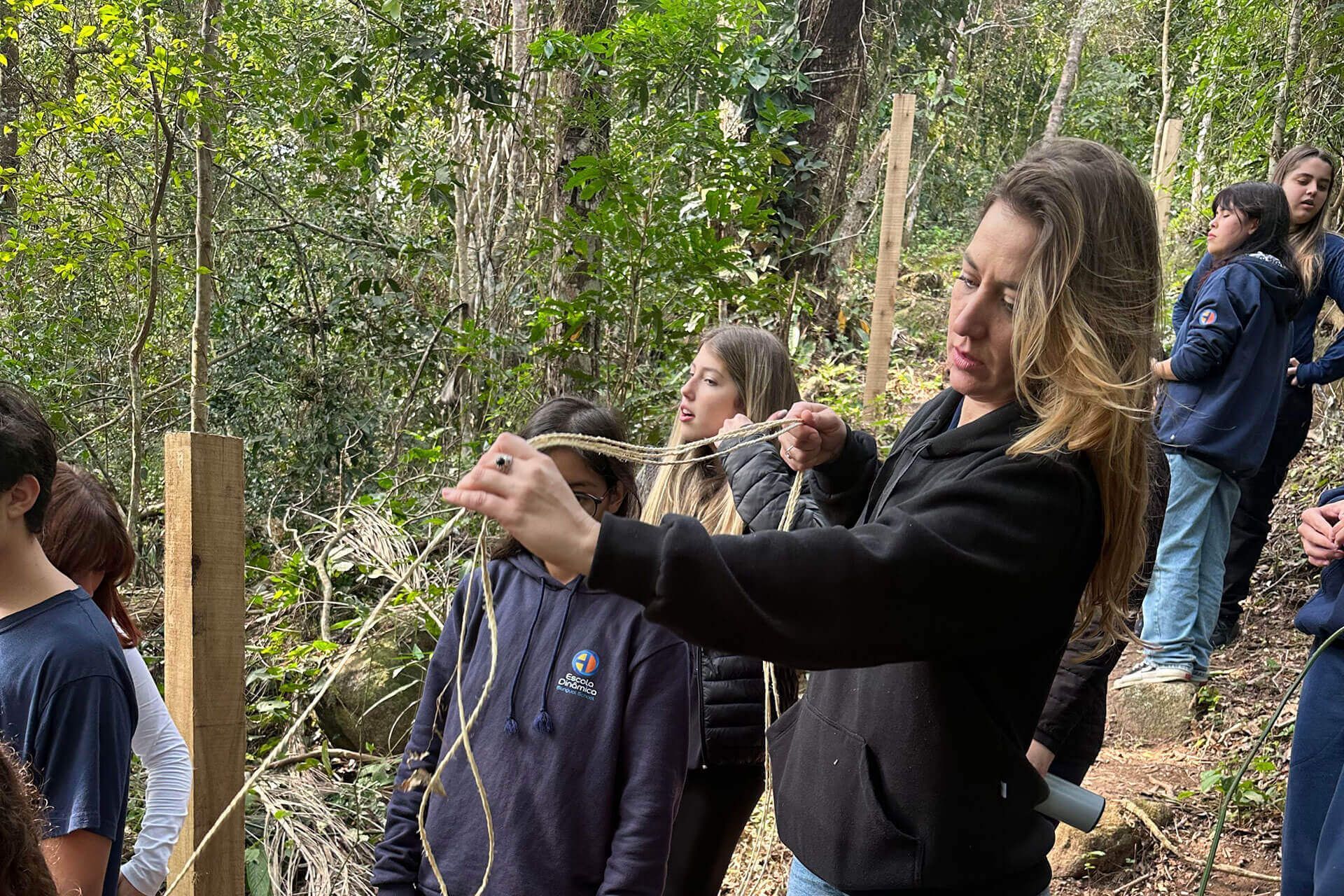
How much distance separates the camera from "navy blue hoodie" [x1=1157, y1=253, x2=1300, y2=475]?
4035mm

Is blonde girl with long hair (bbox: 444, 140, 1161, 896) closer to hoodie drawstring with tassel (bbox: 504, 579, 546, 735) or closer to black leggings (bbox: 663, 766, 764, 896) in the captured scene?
hoodie drawstring with tassel (bbox: 504, 579, 546, 735)

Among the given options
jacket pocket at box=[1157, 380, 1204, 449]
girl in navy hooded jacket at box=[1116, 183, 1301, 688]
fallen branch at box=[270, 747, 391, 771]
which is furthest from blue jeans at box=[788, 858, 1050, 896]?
jacket pocket at box=[1157, 380, 1204, 449]

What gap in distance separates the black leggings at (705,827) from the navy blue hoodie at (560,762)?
49 centimetres

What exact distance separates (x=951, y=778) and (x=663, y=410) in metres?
3.54

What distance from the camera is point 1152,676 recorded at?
4512mm

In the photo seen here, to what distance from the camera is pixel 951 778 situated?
1430 mm

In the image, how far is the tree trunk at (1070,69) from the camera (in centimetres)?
1394

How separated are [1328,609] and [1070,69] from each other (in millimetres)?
13557

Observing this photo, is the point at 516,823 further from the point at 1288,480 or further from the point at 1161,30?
the point at 1161,30

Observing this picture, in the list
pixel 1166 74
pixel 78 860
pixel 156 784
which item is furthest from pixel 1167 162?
pixel 78 860

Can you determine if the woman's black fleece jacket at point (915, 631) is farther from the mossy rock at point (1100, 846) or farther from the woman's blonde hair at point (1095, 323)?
the mossy rock at point (1100, 846)

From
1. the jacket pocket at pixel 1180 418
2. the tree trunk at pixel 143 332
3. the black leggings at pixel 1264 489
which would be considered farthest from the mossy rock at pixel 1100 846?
the tree trunk at pixel 143 332

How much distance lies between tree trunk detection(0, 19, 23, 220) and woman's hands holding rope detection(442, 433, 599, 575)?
596 cm

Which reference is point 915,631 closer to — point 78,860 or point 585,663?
point 585,663
